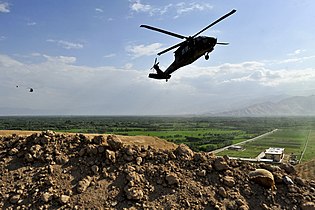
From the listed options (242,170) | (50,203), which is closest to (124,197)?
(50,203)

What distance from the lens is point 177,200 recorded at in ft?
36.1

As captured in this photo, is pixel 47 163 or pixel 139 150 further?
pixel 139 150

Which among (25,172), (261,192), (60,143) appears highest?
(60,143)

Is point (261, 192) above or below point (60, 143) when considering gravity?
below

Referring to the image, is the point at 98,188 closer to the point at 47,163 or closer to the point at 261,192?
the point at 47,163

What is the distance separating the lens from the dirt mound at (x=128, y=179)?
10773 mm

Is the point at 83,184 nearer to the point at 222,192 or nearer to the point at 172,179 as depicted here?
the point at 172,179

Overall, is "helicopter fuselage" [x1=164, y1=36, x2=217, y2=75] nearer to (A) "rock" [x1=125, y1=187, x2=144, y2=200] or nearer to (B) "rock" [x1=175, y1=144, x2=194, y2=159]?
(B) "rock" [x1=175, y1=144, x2=194, y2=159]

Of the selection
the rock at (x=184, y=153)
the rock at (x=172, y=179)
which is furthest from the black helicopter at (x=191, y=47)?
the rock at (x=172, y=179)

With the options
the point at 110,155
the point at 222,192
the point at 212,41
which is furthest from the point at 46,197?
the point at 212,41

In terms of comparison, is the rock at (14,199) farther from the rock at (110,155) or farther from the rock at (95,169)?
the rock at (110,155)

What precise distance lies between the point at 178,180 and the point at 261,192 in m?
3.63

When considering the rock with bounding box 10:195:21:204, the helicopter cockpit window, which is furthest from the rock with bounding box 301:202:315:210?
the helicopter cockpit window

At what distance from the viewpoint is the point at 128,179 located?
1158 cm
